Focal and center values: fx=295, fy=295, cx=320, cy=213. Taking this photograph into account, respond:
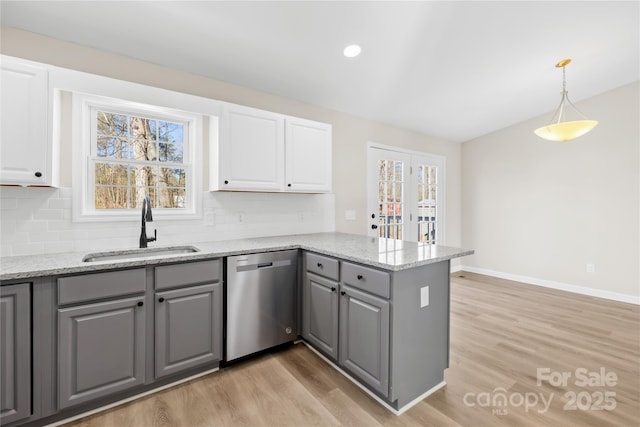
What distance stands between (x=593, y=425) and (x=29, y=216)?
12.4 ft

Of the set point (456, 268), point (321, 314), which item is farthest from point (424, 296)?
point (456, 268)

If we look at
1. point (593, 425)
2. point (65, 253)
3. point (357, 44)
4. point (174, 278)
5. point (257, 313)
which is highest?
point (357, 44)

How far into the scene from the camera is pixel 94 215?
227 cm

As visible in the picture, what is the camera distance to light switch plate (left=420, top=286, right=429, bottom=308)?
1.88m

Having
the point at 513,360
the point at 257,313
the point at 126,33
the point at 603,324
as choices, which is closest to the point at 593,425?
the point at 513,360

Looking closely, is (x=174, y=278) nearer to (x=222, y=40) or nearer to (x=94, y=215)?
(x=94, y=215)

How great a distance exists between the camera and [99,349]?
5.70 ft

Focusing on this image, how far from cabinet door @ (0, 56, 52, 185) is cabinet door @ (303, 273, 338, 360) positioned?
1.93m

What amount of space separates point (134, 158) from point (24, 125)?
0.76m

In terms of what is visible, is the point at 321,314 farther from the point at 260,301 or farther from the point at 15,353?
the point at 15,353

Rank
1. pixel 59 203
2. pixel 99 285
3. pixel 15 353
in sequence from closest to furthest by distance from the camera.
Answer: pixel 15 353
pixel 99 285
pixel 59 203

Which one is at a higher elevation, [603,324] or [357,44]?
[357,44]

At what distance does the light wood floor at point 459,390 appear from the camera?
5.69 ft

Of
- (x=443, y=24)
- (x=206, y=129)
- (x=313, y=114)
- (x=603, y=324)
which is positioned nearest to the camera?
(x=443, y=24)
